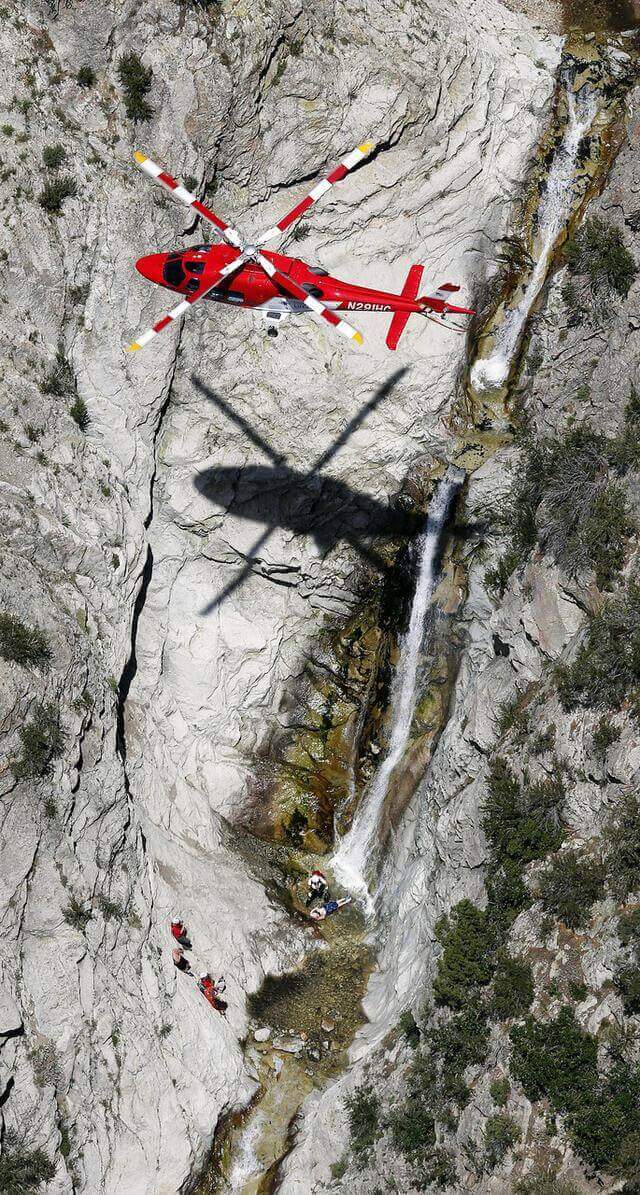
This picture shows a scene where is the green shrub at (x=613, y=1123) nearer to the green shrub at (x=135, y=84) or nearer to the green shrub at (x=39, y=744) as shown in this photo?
the green shrub at (x=39, y=744)

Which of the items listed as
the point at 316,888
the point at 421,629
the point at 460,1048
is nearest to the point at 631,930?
the point at 460,1048

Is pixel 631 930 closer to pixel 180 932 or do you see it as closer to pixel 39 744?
pixel 180 932

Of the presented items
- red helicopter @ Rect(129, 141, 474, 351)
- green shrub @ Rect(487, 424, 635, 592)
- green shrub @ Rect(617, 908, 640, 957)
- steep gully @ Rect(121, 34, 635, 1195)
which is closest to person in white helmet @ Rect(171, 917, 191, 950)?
steep gully @ Rect(121, 34, 635, 1195)

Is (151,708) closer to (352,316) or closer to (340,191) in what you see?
(352,316)

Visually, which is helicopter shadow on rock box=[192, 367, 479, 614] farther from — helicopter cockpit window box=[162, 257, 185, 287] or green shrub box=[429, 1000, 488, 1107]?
green shrub box=[429, 1000, 488, 1107]

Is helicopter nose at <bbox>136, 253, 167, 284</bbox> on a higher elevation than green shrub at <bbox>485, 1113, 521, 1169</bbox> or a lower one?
higher

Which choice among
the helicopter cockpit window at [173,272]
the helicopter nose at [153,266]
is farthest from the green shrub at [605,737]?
the helicopter nose at [153,266]
